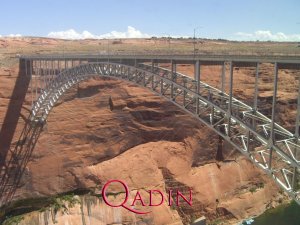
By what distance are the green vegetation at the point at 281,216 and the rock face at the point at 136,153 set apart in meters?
0.89

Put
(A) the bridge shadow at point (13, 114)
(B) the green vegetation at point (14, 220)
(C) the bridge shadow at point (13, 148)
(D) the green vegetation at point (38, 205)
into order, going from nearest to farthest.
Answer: (B) the green vegetation at point (14, 220), (D) the green vegetation at point (38, 205), (C) the bridge shadow at point (13, 148), (A) the bridge shadow at point (13, 114)

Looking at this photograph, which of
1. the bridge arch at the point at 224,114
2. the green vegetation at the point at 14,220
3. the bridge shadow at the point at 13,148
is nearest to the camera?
the bridge arch at the point at 224,114

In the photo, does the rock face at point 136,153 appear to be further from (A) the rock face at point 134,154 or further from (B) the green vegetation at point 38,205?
(B) the green vegetation at point 38,205

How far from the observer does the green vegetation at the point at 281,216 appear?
129 ft

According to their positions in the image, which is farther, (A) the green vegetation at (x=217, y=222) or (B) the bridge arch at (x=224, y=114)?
(A) the green vegetation at (x=217, y=222)

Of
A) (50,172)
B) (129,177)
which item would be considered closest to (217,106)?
(129,177)

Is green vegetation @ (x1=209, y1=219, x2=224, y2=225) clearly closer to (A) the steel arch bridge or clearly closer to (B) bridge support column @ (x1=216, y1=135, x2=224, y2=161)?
(B) bridge support column @ (x1=216, y1=135, x2=224, y2=161)

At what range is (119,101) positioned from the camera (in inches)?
1556

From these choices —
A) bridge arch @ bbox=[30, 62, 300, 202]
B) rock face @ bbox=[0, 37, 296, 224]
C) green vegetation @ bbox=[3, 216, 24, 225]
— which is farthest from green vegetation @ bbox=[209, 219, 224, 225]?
green vegetation @ bbox=[3, 216, 24, 225]

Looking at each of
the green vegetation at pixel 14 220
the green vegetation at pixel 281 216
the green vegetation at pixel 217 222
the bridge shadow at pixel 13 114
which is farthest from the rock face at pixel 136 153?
the green vegetation at pixel 14 220

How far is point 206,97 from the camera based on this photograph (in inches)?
933

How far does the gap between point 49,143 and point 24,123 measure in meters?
3.01

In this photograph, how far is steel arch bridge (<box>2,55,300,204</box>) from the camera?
57.6ft

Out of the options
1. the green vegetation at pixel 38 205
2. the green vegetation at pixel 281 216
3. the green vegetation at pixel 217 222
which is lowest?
the green vegetation at pixel 281 216
